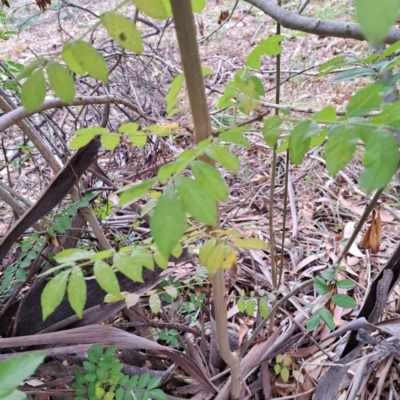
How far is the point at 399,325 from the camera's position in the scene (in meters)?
0.74

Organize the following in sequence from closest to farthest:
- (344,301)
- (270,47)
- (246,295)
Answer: (270,47)
(344,301)
(246,295)

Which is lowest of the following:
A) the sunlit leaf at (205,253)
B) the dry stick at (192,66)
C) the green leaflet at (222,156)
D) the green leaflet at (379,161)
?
the sunlit leaf at (205,253)

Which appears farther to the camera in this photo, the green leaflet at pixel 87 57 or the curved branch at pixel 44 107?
the curved branch at pixel 44 107

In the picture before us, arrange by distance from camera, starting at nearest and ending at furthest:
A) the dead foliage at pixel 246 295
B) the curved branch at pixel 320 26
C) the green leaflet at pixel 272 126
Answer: the green leaflet at pixel 272 126 → the curved branch at pixel 320 26 → the dead foliage at pixel 246 295

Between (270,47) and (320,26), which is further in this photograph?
(320,26)

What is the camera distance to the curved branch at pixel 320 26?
648 mm

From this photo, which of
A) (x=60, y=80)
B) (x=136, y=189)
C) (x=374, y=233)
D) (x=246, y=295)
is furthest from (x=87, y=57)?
(x=246, y=295)

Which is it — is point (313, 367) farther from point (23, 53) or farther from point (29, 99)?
point (23, 53)

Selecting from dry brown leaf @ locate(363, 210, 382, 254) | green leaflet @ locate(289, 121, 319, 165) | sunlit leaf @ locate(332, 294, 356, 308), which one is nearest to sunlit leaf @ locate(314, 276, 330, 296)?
sunlit leaf @ locate(332, 294, 356, 308)

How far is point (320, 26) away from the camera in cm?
69

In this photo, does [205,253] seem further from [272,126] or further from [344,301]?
[344,301]

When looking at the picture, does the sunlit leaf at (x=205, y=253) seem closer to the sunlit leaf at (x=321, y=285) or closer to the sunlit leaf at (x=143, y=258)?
the sunlit leaf at (x=143, y=258)

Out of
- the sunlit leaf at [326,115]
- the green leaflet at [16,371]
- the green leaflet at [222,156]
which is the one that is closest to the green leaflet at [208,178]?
the green leaflet at [222,156]

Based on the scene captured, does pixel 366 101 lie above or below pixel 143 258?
above
